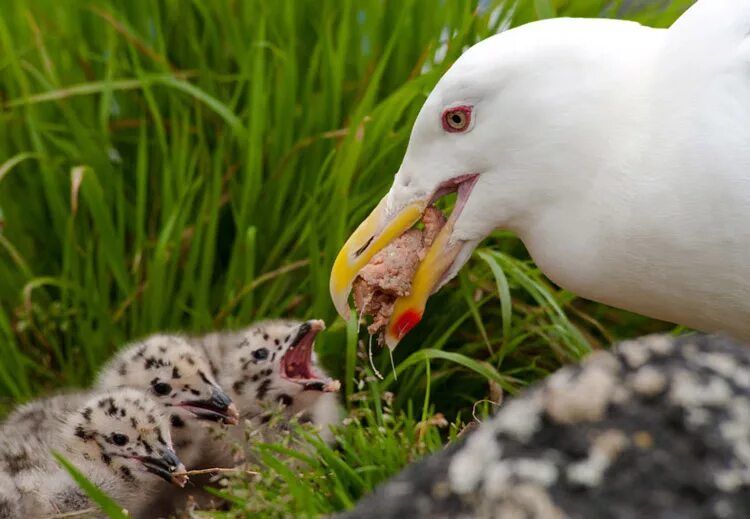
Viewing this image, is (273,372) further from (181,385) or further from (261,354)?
(181,385)

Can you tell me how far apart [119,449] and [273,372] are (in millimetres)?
438

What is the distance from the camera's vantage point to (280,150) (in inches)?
122

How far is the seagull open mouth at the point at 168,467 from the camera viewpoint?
7.77ft

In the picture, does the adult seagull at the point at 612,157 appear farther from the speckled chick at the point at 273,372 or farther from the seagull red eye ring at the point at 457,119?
the speckled chick at the point at 273,372

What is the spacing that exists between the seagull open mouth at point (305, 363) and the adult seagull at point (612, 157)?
0.50 meters

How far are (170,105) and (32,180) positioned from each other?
0.44m

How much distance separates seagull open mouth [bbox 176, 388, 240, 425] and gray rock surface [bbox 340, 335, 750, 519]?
1.33m

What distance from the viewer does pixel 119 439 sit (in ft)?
8.04

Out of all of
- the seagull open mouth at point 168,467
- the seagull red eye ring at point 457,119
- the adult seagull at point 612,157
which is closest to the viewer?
the adult seagull at point 612,157

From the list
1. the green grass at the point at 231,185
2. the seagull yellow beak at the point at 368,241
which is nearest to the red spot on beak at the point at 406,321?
the seagull yellow beak at the point at 368,241

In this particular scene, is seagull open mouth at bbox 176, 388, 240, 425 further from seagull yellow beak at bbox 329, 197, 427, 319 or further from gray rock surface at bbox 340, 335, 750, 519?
gray rock surface at bbox 340, 335, 750, 519

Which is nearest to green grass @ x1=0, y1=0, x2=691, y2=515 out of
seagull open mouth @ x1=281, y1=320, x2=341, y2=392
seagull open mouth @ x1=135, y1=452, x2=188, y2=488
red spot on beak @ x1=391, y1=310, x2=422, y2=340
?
seagull open mouth @ x1=281, y1=320, x2=341, y2=392

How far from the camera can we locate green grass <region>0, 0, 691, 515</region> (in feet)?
9.53

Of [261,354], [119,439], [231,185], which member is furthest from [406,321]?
[231,185]
